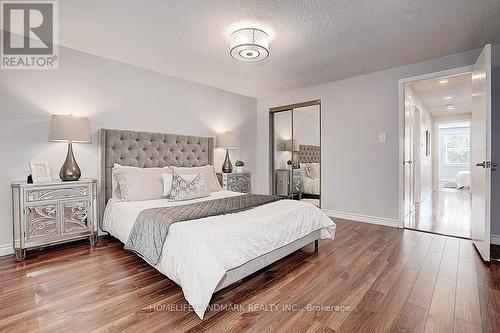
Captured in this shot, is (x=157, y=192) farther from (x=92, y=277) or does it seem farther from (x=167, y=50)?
(x=167, y=50)

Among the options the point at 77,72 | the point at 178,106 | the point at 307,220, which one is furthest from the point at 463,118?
the point at 77,72

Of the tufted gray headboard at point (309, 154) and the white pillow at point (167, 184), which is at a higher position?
the tufted gray headboard at point (309, 154)

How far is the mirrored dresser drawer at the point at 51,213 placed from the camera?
7.79 feet

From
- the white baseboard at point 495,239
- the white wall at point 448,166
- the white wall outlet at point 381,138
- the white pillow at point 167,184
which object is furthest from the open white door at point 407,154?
the white wall at point 448,166

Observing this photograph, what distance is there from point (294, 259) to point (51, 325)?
1.91 m

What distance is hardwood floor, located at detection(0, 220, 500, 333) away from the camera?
1.51 meters

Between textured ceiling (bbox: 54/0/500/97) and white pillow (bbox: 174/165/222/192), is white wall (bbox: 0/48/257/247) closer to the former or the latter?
textured ceiling (bbox: 54/0/500/97)

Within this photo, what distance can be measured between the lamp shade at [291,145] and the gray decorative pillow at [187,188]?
7.84 feet

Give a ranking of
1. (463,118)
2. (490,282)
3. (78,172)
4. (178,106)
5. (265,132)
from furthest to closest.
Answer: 1. (463,118)
2. (265,132)
3. (178,106)
4. (78,172)
5. (490,282)

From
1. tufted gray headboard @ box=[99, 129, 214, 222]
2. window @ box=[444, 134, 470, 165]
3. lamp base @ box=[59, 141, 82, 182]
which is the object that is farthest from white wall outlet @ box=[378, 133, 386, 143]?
window @ box=[444, 134, 470, 165]

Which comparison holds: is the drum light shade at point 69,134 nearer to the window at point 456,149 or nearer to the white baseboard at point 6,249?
the white baseboard at point 6,249

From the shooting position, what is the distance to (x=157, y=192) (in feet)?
9.95

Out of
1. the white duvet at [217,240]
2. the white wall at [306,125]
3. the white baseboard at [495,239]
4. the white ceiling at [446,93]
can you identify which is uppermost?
the white ceiling at [446,93]

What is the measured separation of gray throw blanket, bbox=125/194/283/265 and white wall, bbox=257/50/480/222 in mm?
2178
